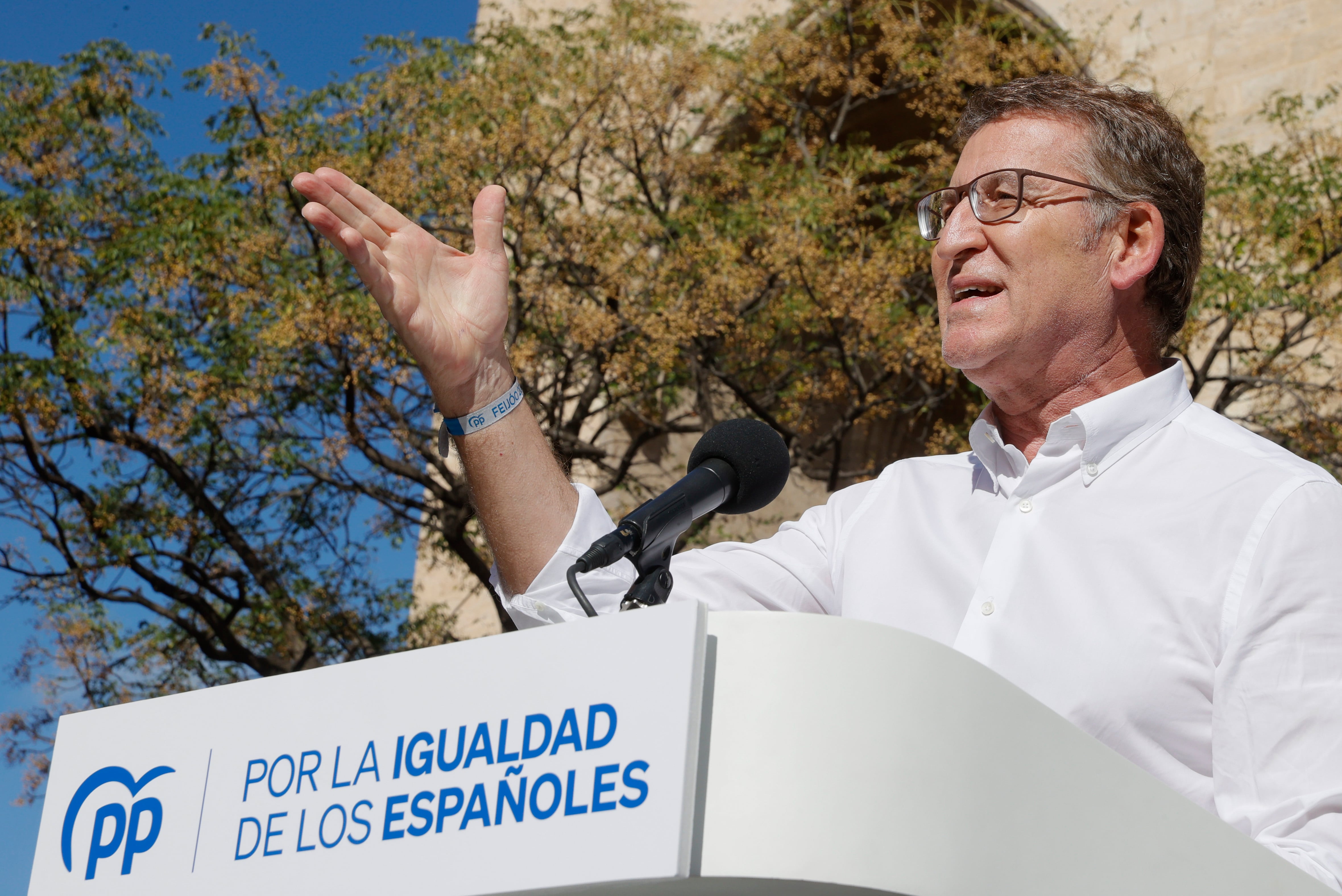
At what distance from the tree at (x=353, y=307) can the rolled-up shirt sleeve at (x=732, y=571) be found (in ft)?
22.3

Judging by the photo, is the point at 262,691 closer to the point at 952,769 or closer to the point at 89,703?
the point at 952,769

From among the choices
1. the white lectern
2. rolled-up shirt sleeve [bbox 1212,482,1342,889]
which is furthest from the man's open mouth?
the white lectern

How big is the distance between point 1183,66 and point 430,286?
11.3 meters

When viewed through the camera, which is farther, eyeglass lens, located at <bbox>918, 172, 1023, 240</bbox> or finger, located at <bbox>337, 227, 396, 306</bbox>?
eyeglass lens, located at <bbox>918, 172, 1023, 240</bbox>

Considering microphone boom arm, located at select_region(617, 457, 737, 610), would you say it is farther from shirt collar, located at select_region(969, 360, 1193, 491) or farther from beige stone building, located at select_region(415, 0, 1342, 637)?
beige stone building, located at select_region(415, 0, 1342, 637)

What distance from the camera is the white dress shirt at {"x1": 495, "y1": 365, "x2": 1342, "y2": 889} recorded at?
1477 millimetres

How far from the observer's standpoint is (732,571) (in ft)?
7.21

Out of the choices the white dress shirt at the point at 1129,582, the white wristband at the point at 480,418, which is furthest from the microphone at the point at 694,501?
the white wristband at the point at 480,418

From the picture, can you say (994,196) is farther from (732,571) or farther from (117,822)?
(117,822)

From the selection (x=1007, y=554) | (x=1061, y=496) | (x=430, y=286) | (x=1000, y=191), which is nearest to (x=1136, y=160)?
(x=1000, y=191)

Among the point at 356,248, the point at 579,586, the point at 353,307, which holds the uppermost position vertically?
the point at 353,307

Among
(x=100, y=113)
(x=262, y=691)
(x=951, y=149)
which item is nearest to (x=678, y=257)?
(x=951, y=149)

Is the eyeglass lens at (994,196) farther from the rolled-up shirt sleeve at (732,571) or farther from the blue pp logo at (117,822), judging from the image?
the blue pp logo at (117,822)

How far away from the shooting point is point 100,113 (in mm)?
10242
